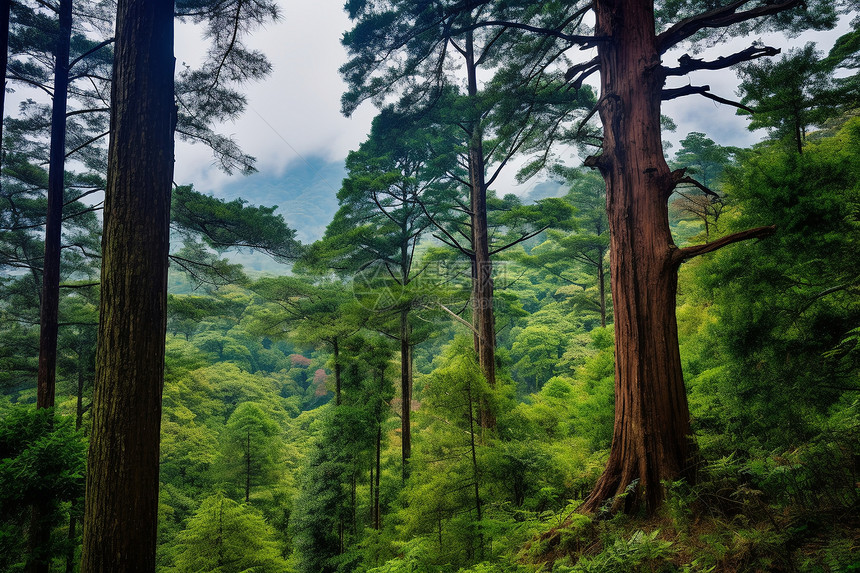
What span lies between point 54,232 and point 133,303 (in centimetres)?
678

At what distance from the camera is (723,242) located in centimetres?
287

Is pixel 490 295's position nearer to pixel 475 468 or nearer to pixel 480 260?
pixel 480 260

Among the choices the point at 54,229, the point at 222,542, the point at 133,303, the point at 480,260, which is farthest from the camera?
the point at 480,260

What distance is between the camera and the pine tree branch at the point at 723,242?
2.81 meters

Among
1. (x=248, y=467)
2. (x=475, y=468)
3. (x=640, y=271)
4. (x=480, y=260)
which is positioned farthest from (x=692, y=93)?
(x=248, y=467)

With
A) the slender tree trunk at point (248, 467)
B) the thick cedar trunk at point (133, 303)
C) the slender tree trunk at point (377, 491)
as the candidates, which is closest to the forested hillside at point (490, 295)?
the thick cedar trunk at point (133, 303)

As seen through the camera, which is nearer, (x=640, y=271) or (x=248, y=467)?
(x=640, y=271)

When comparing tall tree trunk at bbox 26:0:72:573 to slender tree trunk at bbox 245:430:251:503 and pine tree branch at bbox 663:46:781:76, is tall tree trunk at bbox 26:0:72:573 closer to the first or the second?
slender tree trunk at bbox 245:430:251:503

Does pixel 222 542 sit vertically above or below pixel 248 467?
above

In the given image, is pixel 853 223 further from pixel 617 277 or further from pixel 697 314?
pixel 697 314

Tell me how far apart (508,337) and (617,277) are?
88.4ft

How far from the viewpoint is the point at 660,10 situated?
458 centimetres

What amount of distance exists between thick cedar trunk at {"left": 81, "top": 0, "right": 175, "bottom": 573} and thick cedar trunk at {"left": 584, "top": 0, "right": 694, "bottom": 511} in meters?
3.34

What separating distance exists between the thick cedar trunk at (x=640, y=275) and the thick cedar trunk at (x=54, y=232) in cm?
900
